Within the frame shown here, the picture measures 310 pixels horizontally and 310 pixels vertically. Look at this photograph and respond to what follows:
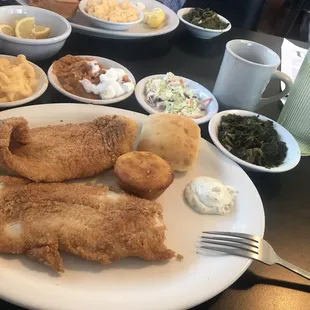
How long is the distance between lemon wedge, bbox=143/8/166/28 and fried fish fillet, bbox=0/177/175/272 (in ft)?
4.41

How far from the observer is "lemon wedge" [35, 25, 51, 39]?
5.72 ft

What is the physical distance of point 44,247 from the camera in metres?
0.91

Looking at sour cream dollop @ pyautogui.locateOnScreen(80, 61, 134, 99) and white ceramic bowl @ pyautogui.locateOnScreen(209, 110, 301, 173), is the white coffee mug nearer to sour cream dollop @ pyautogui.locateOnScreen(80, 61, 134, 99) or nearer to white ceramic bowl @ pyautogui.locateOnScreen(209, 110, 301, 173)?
white ceramic bowl @ pyautogui.locateOnScreen(209, 110, 301, 173)

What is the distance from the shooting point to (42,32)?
175cm

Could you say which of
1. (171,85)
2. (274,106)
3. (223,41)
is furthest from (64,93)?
(223,41)

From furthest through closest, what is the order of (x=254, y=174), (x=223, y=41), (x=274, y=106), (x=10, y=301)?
(x=223, y=41) → (x=274, y=106) → (x=254, y=174) → (x=10, y=301)

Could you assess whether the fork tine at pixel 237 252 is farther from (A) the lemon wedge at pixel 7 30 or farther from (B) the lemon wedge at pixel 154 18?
(B) the lemon wedge at pixel 154 18

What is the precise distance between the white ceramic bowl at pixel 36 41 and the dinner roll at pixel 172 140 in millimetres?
620

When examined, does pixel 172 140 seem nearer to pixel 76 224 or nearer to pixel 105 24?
pixel 76 224

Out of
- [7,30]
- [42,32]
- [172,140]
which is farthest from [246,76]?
[7,30]

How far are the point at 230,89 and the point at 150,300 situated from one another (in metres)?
1.04

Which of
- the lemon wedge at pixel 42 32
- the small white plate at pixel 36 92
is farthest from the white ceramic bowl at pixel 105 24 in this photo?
the small white plate at pixel 36 92

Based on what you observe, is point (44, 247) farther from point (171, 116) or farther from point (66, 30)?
point (66, 30)

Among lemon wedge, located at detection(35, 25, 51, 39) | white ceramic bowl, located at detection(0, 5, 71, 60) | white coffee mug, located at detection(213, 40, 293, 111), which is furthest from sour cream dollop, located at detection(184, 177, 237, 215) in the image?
lemon wedge, located at detection(35, 25, 51, 39)
